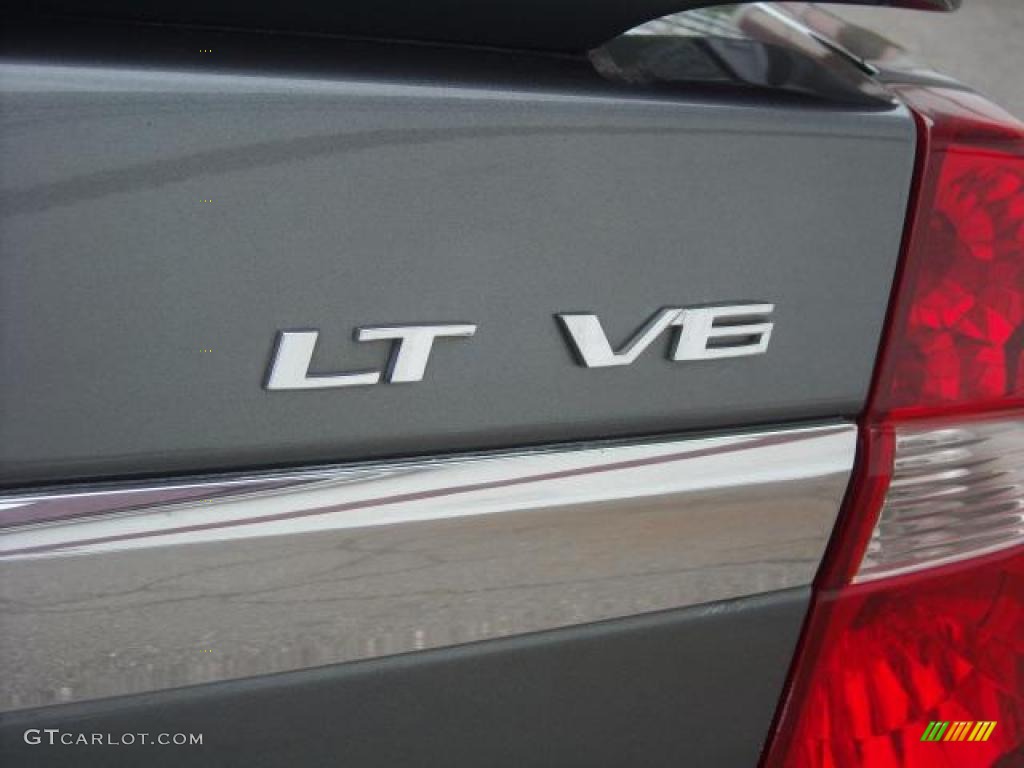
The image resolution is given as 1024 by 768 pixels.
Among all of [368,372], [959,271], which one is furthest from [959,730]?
[368,372]

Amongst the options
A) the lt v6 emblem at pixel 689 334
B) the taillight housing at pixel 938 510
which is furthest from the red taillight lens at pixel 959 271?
the lt v6 emblem at pixel 689 334

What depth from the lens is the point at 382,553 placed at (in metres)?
0.90

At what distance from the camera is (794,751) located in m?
1.16

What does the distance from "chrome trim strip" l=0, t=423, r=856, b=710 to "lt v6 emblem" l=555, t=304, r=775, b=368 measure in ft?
0.25

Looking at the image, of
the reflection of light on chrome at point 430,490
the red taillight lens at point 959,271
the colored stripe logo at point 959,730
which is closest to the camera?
the reflection of light on chrome at point 430,490

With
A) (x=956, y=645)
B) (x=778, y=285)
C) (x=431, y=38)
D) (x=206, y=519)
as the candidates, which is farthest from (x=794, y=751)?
(x=431, y=38)

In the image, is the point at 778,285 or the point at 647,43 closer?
the point at 778,285

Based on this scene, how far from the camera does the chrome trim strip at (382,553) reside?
2.77 ft

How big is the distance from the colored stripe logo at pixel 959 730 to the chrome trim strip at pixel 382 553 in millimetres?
272

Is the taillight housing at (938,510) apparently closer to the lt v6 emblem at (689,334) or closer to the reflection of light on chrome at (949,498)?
the reflection of light on chrome at (949,498)

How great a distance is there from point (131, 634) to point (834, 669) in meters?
0.61

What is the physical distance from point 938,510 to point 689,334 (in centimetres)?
32

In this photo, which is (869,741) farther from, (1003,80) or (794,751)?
(1003,80)

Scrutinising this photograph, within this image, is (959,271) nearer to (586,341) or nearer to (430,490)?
(586,341)
